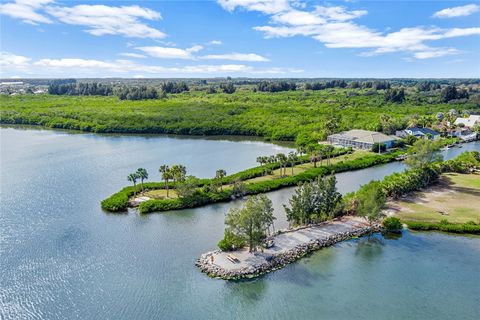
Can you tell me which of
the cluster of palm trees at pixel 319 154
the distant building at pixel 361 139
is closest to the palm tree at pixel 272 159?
the cluster of palm trees at pixel 319 154

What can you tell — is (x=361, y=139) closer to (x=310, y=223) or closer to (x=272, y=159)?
(x=272, y=159)

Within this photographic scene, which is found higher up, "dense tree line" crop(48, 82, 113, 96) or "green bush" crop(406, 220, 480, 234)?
"dense tree line" crop(48, 82, 113, 96)

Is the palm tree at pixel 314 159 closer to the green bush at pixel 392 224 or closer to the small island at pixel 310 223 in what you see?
the small island at pixel 310 223

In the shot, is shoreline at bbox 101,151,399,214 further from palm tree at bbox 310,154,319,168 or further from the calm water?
palm tree at bbox 310,154,319,168

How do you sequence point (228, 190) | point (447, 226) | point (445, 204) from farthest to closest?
1. point (228, 190)
2. point (445, 204)
3. point (447, 226)

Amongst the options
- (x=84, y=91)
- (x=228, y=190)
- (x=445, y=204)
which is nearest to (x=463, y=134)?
(x=445, y=204)

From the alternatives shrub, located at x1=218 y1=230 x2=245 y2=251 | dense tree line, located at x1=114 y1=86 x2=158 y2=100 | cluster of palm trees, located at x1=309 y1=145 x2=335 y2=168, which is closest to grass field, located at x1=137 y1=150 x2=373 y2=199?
cluster of palm trees, located at x1=309 y1=145 x2=335 y2=168
